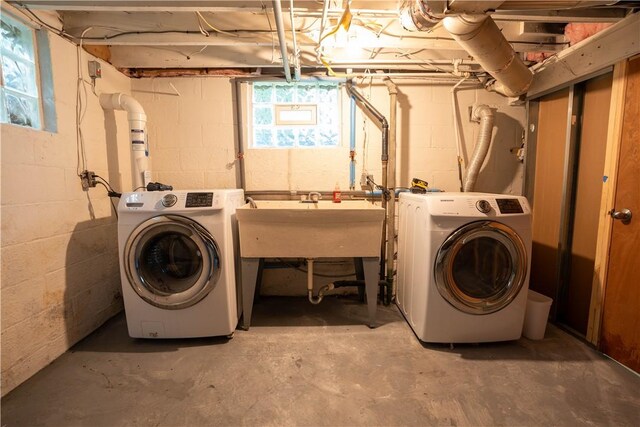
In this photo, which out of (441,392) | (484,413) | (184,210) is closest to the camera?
(484,413)

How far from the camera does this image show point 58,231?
1697 mm

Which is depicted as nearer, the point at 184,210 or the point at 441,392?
the point at 441,392

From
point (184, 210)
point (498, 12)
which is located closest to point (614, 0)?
point (498, 12)

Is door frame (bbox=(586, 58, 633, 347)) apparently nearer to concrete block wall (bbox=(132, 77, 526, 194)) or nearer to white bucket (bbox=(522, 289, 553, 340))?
white bucket (bbox=(522, 289, 553, 340))

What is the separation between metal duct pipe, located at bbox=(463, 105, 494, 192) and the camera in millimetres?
2324

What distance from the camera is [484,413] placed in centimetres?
130

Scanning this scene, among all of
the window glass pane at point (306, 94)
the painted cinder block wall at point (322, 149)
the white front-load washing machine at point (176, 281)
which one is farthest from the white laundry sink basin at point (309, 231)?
the window glass pane at point (306, 94)

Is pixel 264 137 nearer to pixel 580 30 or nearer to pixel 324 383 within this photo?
pixel 324 383

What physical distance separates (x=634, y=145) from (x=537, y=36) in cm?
107

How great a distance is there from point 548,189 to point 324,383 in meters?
2.19

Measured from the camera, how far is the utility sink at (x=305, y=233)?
1.85 meters

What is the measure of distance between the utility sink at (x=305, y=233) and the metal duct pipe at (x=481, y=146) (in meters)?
1.02

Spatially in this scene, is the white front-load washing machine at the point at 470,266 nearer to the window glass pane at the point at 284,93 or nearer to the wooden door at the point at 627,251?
the wooden door at the point at 627,251

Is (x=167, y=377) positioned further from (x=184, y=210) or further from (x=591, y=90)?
(x=591, y=90)
